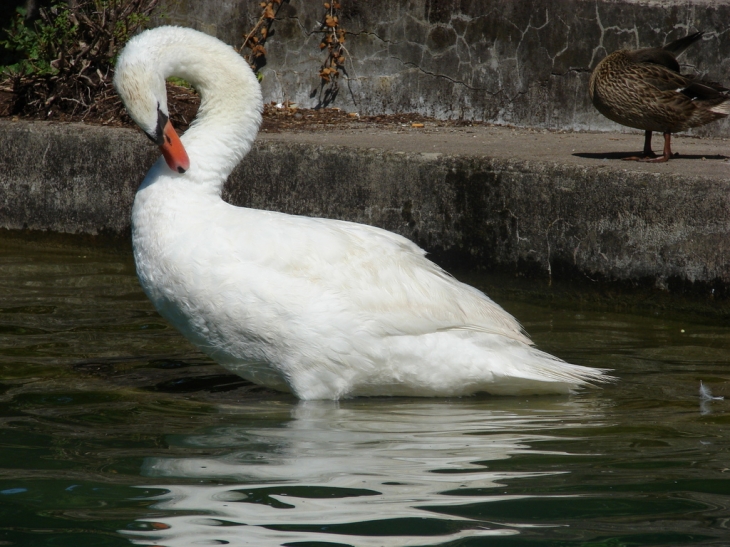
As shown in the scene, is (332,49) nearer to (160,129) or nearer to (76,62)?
(76,62)

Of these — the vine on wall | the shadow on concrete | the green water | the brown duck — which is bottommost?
the green water

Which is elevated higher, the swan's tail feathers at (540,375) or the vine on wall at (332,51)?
the vine on wall at (332,51)

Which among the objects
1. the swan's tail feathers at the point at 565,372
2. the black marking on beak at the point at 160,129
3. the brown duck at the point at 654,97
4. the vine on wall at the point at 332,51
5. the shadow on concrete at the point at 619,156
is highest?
the vine on wall at the point at 332,51

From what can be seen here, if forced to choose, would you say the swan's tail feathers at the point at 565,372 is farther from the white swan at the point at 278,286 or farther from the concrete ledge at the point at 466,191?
the concrete ledge at the point at 466,191

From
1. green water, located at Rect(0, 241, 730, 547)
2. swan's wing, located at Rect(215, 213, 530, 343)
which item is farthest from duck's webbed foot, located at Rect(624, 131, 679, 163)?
swan's wing, located at Rect(215, 213, 530, 343)

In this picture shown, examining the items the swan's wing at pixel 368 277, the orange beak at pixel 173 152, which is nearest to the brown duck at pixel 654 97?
the swan's wing at pixel 368 277

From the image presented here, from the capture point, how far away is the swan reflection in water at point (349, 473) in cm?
289

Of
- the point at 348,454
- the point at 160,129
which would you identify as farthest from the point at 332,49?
the point at 348,454

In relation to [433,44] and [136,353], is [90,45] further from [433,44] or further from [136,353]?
[136,353]

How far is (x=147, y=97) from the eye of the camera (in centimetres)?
445

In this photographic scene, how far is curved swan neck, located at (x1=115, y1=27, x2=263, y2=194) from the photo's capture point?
4645 millimetres

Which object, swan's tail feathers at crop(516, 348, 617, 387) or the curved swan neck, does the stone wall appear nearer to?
swan's tail feathers at crop(516, 348, 617, 387)

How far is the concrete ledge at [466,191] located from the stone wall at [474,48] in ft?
3.22

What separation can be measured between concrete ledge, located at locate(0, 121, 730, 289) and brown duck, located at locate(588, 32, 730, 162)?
0.29m
